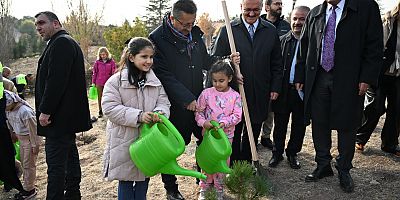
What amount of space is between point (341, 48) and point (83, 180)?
312cm

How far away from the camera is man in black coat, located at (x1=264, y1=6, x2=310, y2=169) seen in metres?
3.80

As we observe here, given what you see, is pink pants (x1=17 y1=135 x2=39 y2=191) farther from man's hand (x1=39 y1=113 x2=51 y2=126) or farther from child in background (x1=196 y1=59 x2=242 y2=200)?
child in background (x1=196 y1=59 x2=242 y2=200)

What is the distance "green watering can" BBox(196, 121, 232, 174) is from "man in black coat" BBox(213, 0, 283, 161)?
83cm

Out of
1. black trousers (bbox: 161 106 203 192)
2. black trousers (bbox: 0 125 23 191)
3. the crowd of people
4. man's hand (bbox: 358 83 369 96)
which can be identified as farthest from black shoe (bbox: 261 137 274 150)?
black trousers (bbox: 0 125 23 191)

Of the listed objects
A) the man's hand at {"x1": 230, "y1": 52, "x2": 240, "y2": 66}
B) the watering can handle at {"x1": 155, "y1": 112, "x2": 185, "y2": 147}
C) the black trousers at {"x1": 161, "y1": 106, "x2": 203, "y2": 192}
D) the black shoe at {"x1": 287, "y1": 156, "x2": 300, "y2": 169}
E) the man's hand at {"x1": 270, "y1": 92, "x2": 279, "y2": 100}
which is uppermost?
the man's hand at {"x1": 230, "y1": 52, "x2": 240, "y2": 66}

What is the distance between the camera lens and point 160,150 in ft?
7.50

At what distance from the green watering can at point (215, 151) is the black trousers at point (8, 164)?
2.23 metres

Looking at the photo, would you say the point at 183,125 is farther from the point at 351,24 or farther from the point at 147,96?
the point at 351,24

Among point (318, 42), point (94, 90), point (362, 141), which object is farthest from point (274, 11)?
point (94, 90)

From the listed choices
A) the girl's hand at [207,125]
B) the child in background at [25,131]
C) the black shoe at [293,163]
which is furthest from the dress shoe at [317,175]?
the child in background at [25,131]

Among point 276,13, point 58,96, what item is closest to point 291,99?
point 276,13

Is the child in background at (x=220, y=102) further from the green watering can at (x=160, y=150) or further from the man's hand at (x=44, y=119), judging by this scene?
the man's hand at (x=44, y=119)

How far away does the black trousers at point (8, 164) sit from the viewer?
151 inches

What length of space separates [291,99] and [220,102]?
1.04 m
